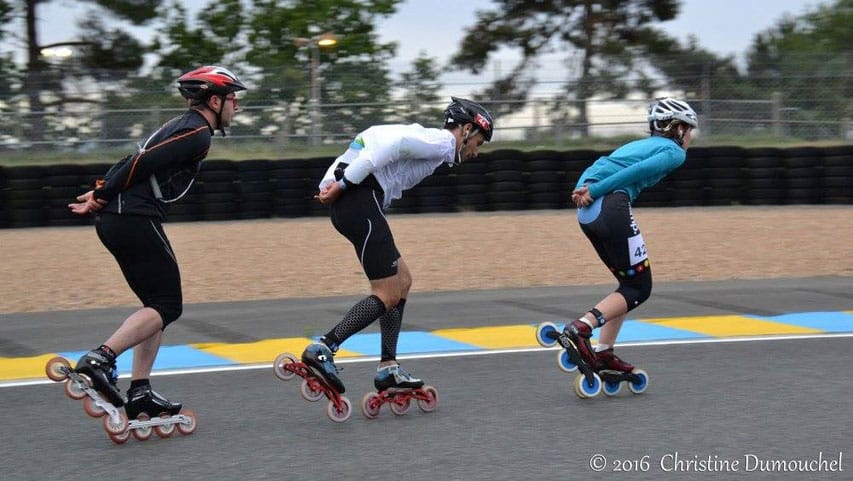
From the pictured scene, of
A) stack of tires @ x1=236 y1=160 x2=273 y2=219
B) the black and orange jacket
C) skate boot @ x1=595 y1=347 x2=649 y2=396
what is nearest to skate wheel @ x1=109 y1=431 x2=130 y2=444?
the black and orange jacket

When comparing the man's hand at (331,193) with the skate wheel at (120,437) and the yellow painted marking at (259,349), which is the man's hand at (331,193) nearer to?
the skate wheel at (120,437)

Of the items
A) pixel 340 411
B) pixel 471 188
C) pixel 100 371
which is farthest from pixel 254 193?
pixel 100 371

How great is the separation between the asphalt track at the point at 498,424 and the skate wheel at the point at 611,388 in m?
0.05

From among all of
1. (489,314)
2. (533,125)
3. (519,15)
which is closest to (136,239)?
(489,314)

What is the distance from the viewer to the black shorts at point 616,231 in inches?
287

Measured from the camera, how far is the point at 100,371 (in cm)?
600

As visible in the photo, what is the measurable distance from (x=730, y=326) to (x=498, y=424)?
4093 mm

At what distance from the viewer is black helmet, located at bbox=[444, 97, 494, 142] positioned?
6.73 metres

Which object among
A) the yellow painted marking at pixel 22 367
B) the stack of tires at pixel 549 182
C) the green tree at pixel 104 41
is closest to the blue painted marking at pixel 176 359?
the yellow painted marking at pixel 22 367

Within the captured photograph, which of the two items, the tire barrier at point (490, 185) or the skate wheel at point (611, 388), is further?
the tire barrier at point (490, 185)

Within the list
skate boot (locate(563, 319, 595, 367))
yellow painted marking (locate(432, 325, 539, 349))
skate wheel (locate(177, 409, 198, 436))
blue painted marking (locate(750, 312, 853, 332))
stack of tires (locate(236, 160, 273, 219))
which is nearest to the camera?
skate wheel (locate(177, 409, 198, 436))

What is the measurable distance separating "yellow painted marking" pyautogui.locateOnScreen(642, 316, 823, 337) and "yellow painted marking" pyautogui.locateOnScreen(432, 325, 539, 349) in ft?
4.02

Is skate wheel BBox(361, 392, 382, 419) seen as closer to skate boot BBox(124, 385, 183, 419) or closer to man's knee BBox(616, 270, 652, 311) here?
skate boot BBox(124, 385, 183, 419)

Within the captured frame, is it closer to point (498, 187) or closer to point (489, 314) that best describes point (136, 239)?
point (489, 314)
